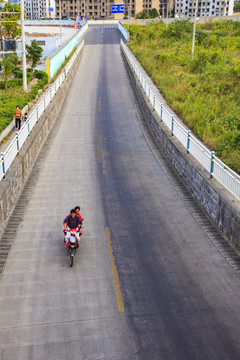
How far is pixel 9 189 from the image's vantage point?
531 inches

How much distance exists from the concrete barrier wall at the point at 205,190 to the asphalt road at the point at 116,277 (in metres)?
0.56

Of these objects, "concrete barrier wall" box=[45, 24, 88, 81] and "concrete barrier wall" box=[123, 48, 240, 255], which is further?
"concrete barrier wall" box=[45, 24, 88, 81]

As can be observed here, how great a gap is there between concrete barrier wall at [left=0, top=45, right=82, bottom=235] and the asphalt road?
23.4 inches

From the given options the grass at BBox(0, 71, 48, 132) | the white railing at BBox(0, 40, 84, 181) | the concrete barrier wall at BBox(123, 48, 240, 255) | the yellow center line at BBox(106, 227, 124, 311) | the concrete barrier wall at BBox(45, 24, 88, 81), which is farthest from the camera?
the concrete barrier wall at BBox(45, 24, 88, 81)

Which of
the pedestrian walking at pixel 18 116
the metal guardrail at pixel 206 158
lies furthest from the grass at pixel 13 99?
the metal guardrail at pixel 206 158

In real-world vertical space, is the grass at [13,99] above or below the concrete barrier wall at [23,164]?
above

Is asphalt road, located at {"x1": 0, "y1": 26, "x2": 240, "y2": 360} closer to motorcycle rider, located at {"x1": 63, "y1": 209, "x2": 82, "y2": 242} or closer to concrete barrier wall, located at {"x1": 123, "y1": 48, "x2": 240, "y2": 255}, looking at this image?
concrete barrier wall, located at {"x1": 123, "y1": 48, "x2": 240, "y2": 255}

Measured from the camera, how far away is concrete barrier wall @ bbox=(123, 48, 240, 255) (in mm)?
11849

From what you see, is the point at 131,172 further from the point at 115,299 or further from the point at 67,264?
the point at 115,299

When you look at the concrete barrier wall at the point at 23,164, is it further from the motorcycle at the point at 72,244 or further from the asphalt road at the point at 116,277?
the motorcycle at the point at 72,244

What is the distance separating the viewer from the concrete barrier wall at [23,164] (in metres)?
12.9

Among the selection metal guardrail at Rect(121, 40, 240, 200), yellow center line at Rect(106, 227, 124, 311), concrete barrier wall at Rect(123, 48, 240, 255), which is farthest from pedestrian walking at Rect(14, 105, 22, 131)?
yellow center line at Rect(106, 227, 124, 311)

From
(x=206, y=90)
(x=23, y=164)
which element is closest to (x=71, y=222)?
(x=23, y=164)

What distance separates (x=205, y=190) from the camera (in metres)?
14.0
